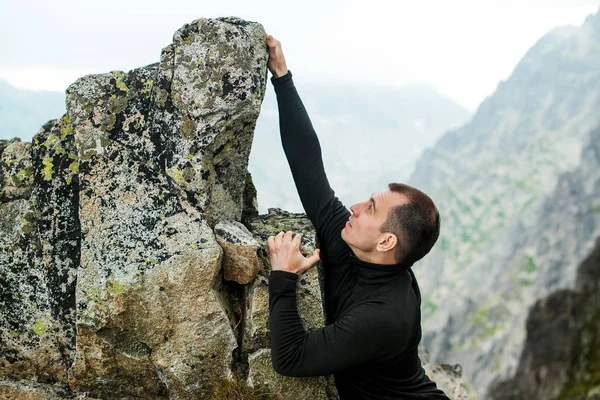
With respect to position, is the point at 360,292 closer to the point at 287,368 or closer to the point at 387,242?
the point at 387,242

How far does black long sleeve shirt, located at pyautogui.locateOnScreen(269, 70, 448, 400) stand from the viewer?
19.6ft

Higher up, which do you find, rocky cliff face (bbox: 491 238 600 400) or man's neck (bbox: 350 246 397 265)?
man's neck (bbox: 350 246 397 265)

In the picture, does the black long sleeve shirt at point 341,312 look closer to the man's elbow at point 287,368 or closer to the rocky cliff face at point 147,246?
the man's elbow at point 287,368

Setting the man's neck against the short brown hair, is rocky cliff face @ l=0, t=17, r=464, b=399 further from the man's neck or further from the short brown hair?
the short brown hair

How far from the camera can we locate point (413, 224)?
6.30 meters

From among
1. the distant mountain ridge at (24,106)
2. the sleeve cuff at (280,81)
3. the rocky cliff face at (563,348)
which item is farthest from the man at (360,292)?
the distant mountain ridge at (24,106)

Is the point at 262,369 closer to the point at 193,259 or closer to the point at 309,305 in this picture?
the point at 309,305

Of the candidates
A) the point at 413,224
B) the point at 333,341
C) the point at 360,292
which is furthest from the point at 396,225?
the point at 333,341

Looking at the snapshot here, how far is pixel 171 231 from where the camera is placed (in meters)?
7.03

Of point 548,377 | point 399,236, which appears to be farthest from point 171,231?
point 548,377

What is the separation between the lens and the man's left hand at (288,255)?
6.71 m

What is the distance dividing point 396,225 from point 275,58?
9.97ft

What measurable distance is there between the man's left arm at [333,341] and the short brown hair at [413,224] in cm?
78

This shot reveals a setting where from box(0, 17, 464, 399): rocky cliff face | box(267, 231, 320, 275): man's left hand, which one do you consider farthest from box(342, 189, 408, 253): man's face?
box(0, 17, 464, 399): rocky cliff face
